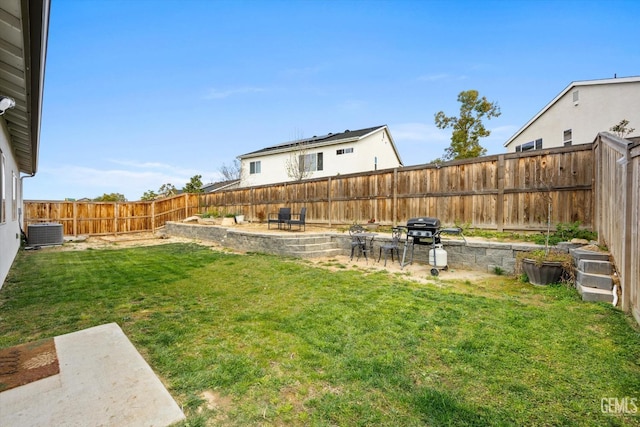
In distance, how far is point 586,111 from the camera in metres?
12.5

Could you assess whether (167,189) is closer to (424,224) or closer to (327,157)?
(327,157)

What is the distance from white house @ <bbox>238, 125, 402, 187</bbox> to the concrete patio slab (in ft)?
50.1

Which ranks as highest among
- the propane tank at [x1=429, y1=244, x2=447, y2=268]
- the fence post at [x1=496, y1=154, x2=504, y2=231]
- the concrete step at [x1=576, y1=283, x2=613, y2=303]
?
the fence post at [x1=496, y1=154, x2=504, y2=231]

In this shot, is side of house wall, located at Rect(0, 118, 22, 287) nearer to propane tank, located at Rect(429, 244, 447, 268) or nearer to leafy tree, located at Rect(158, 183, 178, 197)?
propane tank, located at Rect(429, 244, 447, 268)

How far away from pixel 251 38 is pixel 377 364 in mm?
12404

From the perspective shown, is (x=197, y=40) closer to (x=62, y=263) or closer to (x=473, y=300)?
(x=62, y=263)

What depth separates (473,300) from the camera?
3.93 meters

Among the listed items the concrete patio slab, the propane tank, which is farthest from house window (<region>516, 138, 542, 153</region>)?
the concrete patio slab

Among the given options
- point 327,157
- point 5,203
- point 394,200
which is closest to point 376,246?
point 394,200

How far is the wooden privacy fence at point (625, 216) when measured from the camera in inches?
110

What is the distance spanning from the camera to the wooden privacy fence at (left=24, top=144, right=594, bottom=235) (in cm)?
612

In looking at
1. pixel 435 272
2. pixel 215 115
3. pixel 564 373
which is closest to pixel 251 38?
pixel 215 115

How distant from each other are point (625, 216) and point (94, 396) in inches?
202

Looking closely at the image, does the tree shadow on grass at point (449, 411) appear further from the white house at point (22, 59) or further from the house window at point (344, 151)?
the house window at point (344, 151)
